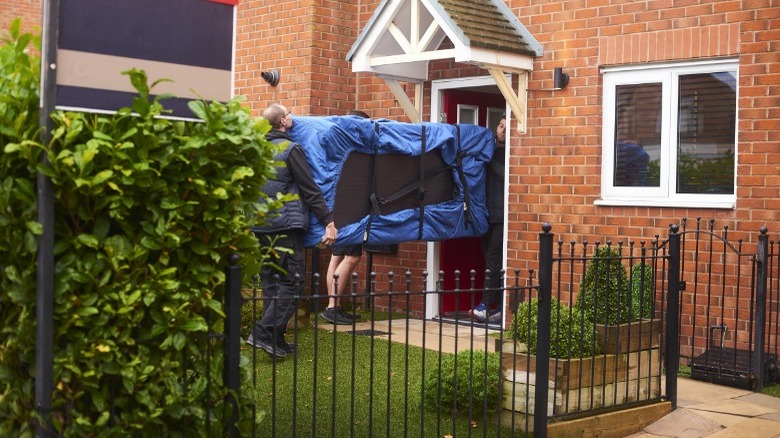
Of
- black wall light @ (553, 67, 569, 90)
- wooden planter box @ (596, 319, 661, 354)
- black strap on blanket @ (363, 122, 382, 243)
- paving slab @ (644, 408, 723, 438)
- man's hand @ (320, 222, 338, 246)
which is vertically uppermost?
black wall light @ (553, 67, 569, 90)

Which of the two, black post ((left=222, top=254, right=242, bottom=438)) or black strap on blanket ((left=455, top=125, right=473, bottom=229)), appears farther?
black strap on blanket ((left=455, top=125, right=473, bottom=229))

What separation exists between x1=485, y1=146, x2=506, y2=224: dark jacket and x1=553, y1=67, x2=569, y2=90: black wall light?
3.71 feet

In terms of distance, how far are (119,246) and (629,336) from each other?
11.9ft

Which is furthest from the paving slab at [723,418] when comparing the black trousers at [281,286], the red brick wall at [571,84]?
the black trousers at [281,286]

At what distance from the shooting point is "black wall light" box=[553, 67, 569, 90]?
9.33 m

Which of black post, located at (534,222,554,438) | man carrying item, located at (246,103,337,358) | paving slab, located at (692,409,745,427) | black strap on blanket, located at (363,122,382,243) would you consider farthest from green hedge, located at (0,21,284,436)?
black strap on blanket, located at (363,122,382,243)

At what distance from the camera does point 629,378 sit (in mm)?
6348

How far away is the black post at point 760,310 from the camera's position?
741 cm

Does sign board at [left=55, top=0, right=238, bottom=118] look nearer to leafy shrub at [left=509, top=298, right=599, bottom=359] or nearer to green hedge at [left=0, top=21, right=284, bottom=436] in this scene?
green hedge at [left=0, top=21, right=284, bottom=436]

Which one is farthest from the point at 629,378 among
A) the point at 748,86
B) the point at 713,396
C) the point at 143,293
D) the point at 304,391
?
the point at 143,293

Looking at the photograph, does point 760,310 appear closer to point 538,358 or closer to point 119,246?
point 538,358

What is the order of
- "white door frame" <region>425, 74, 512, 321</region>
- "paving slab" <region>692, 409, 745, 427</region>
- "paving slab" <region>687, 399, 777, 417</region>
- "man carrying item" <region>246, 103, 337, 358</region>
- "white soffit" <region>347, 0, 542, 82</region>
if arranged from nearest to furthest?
"paving slab" <region>692, 409, 745, 427</region>, "paving slab" <region>687, 399, 777, 417</region>, "man carrying item" <region>246, 103, 337, 358</region>, "white soffit" <region>347, 0, 542, 82</region>, "white door frame" <region>425, 74, 512, 321</region>

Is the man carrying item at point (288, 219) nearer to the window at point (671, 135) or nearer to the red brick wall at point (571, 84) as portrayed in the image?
the red brick wall at point (571, 84)

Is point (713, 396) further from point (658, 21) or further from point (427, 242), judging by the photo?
point (427, 242)
